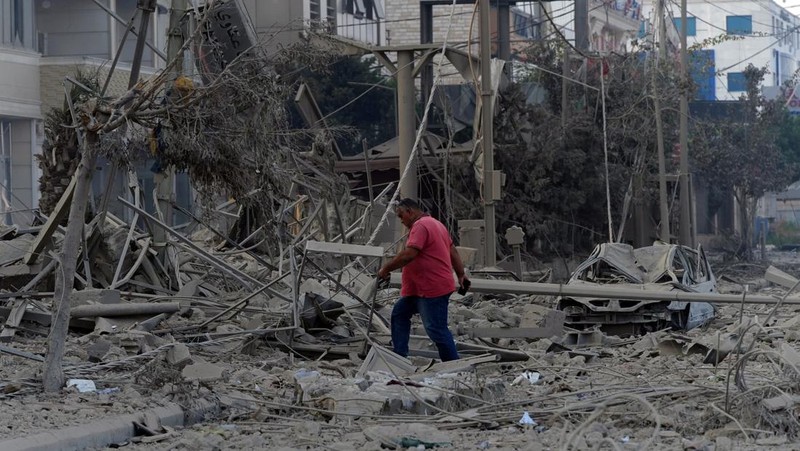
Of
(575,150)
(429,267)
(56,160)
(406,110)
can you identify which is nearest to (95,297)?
(429,267)

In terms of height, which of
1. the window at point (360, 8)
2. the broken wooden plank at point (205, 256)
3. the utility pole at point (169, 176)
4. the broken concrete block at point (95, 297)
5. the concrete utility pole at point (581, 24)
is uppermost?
the window at point (360, 8)

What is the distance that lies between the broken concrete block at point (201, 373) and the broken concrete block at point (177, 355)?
9 centimetres

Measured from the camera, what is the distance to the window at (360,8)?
159ft

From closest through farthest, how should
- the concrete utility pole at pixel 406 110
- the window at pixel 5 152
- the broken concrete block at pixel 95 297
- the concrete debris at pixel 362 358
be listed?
the concrete debris at pixel 362 358
the broken concrete block at pixel 95 297
the concrete utility pole at pixel 406 110
the window at pixel 5 152

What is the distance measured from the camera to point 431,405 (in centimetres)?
1040

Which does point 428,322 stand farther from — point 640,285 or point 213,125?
point 640,285

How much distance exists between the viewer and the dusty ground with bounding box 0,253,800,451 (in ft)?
30.4

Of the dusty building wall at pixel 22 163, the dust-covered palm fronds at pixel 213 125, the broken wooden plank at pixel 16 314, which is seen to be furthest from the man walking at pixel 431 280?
the dusty building wall at pixel 22 163

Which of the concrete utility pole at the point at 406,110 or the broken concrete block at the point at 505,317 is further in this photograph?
the concrete utility pole at the point at 406,110

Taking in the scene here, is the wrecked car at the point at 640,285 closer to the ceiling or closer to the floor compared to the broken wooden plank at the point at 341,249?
closer to the floor

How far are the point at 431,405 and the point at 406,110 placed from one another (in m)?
16.7

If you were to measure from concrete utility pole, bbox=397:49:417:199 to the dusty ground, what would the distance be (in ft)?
41.3

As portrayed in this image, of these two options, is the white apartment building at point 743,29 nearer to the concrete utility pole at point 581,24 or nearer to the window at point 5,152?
the concrete utility pole at point 581,24

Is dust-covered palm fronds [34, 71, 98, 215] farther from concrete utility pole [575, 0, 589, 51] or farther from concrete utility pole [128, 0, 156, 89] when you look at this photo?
concrete utility pole [575, 0, 589, 51]
